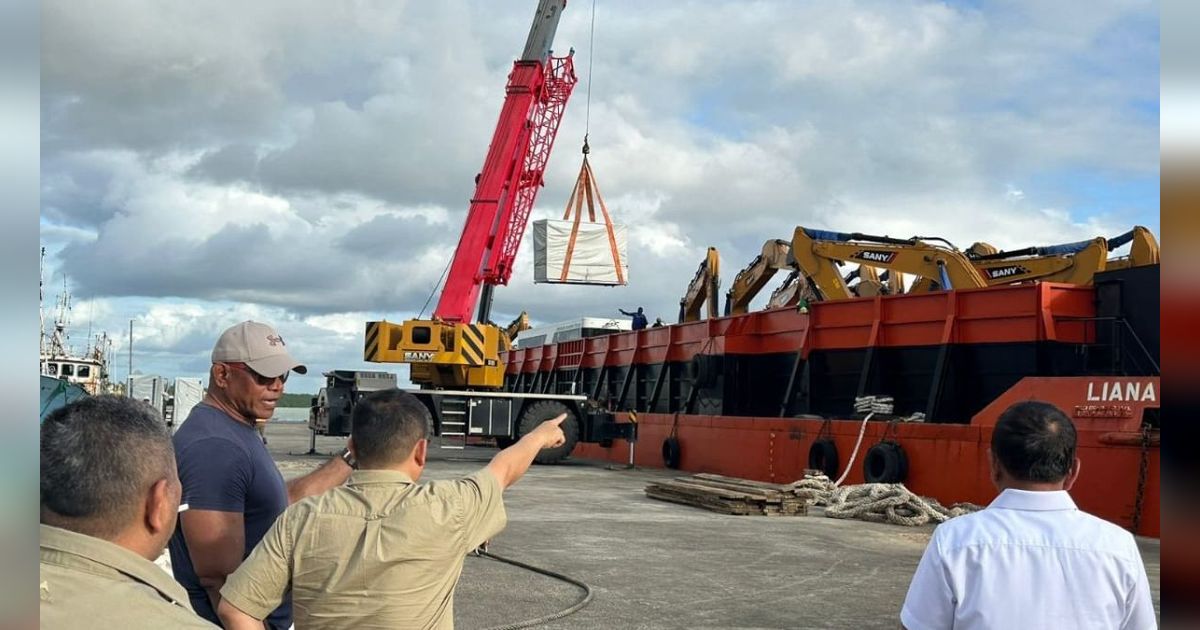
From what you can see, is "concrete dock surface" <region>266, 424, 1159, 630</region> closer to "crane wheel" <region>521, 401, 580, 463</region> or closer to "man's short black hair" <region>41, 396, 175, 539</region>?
"man's short black hair" <region>41, 396, 175, 539</region>

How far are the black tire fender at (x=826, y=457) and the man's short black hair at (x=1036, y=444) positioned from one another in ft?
43.7

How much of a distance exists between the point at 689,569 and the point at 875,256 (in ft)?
35.6

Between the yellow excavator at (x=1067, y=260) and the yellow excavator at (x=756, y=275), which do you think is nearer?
the yellow excavator at (x=1067, y=260)

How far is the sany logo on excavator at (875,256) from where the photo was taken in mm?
18203

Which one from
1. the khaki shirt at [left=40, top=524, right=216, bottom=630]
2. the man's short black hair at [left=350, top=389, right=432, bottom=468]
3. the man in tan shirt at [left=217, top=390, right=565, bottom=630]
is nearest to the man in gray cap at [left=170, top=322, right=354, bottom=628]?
the man in tan shirt at [left=217, top=390, right=565, bottom=630]

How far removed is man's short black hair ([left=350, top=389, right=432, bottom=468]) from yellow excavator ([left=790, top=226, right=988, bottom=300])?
1507 centimetres

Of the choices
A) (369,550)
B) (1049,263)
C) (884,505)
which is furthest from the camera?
(1049,263)

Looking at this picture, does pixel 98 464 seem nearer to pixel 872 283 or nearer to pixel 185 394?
pixel 872 283

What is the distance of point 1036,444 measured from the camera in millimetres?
2580

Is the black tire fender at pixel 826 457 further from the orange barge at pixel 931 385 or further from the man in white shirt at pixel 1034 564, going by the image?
the man in white shirt at pixel 1034 564

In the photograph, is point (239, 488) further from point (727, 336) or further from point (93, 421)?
point (727, 336)

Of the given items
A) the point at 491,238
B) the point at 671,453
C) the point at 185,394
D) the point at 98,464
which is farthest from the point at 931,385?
the point at 185,394

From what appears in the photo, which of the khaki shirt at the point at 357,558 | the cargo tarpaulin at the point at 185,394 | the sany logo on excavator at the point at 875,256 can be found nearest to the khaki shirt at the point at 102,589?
the khaki shirt at the point at 357,558
